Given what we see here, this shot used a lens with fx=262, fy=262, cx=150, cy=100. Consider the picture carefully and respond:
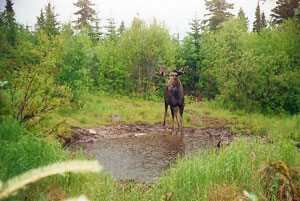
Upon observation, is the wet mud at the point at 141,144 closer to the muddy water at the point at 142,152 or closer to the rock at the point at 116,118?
the muddy water at the point at 142,152

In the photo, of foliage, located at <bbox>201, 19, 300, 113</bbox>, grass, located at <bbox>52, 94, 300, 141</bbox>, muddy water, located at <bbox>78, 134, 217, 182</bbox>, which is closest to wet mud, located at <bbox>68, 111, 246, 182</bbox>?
muddy water, located at <bbox>78, 134, 217, 182</bbox>

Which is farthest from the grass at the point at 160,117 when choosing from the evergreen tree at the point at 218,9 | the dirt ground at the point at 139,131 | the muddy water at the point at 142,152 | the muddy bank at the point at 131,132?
the evergreen tree at the point at 218,9

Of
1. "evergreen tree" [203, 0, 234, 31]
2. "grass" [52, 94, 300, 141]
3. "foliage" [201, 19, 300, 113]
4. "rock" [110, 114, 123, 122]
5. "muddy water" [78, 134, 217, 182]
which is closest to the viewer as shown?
"muddy water" [78, 134, 217, 182]

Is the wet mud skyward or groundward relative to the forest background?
groundward

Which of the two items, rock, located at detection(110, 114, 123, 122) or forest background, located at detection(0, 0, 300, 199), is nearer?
forest background, located at detection(0, 0, 300, 199)

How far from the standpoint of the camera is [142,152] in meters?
7.54

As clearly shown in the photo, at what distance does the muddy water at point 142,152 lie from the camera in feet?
19.5

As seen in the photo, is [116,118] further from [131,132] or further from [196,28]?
[196,28]

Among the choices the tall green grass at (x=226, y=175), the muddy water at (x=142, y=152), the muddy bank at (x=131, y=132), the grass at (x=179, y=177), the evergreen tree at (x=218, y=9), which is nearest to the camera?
the grass at (x=179, y=177)

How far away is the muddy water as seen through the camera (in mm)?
5945

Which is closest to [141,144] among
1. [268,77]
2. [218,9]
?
[268,77]

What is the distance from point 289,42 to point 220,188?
13040 mm

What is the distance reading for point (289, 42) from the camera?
14.4m

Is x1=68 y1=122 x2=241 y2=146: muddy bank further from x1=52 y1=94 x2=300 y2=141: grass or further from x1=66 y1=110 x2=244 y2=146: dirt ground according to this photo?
x1=52 y1=94 x2=300 y2=141: grass
